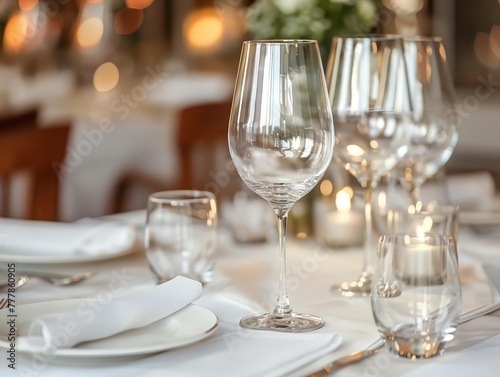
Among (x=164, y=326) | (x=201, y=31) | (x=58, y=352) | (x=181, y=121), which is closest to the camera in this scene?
(x=58, y=352)

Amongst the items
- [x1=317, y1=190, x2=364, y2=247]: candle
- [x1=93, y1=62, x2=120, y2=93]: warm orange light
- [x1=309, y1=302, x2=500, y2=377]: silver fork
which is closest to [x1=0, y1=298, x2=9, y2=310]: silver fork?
[x1=309, y1=302, x2=500, y2=377]: silver fork

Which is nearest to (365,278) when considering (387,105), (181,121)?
(387,105)

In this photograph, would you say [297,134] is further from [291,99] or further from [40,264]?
[40,264]

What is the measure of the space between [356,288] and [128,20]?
255 inches

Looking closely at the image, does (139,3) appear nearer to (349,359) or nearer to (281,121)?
(281,121)

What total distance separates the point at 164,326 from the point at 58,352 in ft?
0.43

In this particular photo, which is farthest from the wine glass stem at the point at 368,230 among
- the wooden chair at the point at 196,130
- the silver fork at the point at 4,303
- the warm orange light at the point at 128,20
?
the warm orange light at the point at 128,20

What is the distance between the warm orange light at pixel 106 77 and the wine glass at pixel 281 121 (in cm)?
471

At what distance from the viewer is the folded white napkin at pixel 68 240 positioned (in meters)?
1.21

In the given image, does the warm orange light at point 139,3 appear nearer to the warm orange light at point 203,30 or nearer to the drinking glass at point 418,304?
the warm orange light at point 203,30

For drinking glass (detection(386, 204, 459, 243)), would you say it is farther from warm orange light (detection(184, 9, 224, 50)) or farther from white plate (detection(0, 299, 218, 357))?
warm orange light (detection(184, 9, 224, 50))

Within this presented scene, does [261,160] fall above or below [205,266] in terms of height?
above

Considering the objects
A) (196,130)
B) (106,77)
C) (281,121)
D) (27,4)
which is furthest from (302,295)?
(27,4)

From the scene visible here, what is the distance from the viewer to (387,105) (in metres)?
1.16
